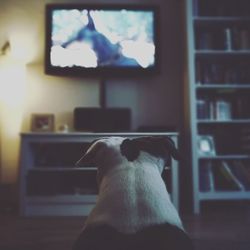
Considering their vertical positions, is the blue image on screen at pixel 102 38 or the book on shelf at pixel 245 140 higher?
the blue image on screen at pixel 102 38

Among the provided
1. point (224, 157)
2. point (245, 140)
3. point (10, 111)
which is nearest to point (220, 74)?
point (245, 140)

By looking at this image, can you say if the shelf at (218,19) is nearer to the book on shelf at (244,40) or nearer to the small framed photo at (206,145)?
the book on shelf at (244,40)

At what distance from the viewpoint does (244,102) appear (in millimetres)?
3045

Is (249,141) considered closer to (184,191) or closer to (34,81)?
(184,191)

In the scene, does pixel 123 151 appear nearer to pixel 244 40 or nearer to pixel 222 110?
pixel 222 110

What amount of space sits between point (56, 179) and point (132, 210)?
6.12ft

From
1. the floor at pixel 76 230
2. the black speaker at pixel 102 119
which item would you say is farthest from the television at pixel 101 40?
the floor at pixel 76 230

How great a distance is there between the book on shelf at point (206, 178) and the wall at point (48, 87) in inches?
21.2

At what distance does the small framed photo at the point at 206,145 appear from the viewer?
2.99m

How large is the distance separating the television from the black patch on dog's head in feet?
5.71

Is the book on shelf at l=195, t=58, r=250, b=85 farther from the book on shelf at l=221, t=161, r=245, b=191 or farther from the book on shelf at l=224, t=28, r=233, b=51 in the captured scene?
the book on shelf at l=221, t=161, r=245, b=191

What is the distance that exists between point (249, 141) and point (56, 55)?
186cm

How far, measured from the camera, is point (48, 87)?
326 centimetres

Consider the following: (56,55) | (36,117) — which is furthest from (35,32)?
(36,117)
